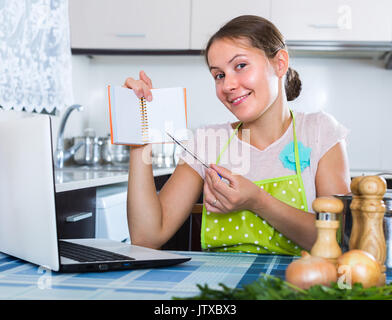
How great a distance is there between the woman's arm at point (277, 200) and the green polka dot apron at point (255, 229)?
6 centimetres

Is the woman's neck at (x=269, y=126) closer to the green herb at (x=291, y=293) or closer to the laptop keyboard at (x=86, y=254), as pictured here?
the laptop keyboard at (x=86, y=254)

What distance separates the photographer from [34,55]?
240 centimetres

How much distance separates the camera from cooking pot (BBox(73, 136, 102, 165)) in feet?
9.59

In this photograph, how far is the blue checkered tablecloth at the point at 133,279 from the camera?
2.13ft

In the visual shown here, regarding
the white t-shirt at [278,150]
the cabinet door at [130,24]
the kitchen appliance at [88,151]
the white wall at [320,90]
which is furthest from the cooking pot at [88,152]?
the white t-shirt at [278,150]

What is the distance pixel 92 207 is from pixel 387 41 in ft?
6.09

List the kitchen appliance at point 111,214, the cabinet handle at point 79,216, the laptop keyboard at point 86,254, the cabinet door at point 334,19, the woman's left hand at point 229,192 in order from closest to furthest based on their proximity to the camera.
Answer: the laptop keyboard at point 86,254 → the woman's left hand at point 229,192 → the cabinet handle at point 79,216 → the kitchen appliance at point 111,214 → the cabinet door at point 334,19

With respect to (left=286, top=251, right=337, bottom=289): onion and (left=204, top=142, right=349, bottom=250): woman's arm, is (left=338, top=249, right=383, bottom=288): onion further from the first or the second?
(left=204, top=142, right=349, bottom=250): woman's arm

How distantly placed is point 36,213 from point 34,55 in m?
1.85

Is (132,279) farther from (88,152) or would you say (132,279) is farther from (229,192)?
(88,152)

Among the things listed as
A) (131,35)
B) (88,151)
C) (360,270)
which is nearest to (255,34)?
(360,270)

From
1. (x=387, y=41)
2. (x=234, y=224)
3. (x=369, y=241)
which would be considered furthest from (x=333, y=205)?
(x=387, y=41)
